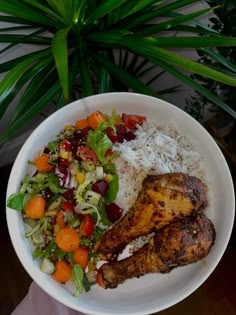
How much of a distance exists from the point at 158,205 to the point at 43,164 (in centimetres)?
30

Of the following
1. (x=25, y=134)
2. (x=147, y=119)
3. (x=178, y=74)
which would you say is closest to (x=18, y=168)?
(x=147, y=119)

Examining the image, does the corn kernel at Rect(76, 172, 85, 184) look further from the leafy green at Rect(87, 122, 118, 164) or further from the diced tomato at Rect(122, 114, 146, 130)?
the diced tomato at Rect(122, 114, 146, 130)

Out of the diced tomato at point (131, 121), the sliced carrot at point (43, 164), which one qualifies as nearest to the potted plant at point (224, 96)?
the diced tomato at point (131, 121)

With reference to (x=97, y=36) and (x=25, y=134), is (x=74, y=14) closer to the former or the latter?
(x=97, y=36)

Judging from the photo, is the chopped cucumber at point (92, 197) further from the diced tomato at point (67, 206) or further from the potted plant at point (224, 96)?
the potted plant at point (224, 96)

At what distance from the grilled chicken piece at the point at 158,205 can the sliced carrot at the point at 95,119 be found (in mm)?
177

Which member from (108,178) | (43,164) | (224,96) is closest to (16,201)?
(43,164)

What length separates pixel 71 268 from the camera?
3.29 feet

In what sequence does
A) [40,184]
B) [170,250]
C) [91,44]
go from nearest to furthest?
[170,250], [40,184], [91,44]

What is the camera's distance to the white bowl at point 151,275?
977 mm

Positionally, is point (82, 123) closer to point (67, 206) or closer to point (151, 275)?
point (67, 206)

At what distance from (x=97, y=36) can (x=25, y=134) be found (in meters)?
0.83

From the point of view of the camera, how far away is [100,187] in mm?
993

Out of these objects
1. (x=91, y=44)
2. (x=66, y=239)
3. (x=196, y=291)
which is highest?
(x=91, y=44)
